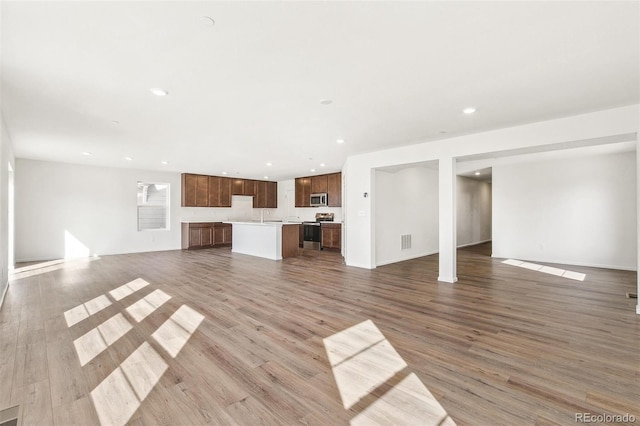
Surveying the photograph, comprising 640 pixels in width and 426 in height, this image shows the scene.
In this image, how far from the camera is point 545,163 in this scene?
7.07 m

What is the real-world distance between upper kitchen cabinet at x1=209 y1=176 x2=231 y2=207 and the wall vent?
20.5 feet

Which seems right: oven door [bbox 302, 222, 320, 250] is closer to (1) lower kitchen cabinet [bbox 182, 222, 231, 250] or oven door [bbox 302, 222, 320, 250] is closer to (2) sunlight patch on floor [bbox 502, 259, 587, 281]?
(1) lower kitchen cabinet [bbox 182, 222, 231, 250]

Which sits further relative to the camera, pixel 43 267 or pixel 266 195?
pixel 266 195

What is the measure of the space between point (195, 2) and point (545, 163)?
8176 mm

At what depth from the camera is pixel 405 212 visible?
24.3ft

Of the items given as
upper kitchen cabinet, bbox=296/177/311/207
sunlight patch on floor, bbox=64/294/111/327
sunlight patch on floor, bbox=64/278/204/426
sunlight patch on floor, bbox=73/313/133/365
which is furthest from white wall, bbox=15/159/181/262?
sunlight patch on floor, bbox=73/313/133/365

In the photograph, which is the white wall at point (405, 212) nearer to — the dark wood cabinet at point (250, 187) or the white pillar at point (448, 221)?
the white pillar at point (448, 221)

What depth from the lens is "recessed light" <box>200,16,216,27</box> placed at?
1.89m

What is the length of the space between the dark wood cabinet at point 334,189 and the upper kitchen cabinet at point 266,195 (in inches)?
118

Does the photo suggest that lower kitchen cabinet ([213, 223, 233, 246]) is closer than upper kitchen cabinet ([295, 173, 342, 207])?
No

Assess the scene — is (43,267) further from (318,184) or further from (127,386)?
(318,184)

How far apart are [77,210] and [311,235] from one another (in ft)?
21.7

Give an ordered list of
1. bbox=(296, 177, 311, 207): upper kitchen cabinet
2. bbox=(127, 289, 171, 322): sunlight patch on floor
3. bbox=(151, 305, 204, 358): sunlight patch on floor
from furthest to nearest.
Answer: bbox=(296, 177, 311, 207): upper kitchen cabinet < bbox=(127, 289, 171, 322): sunlight patch on floor < bbox=(151, 305, 204, 358): sunlight patch on floor

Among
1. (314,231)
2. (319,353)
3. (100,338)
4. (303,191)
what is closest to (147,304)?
(100,338)
